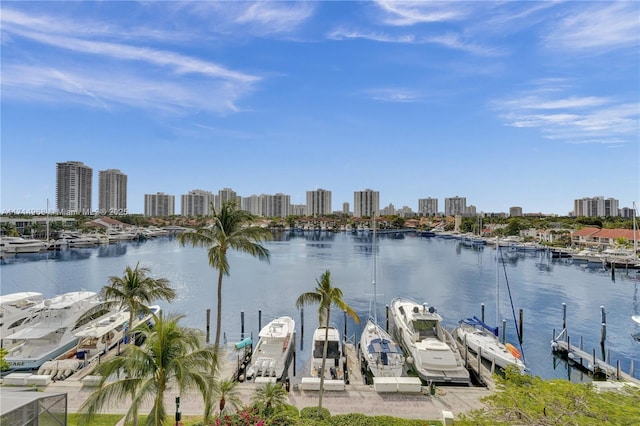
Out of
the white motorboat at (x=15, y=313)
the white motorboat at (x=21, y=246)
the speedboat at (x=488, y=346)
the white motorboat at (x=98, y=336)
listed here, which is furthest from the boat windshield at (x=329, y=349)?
the white motorboat at (x=21, y=246)

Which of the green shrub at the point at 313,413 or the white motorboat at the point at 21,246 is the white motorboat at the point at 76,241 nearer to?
the white motorboat at the point at 21,246

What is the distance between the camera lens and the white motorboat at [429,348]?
21.5 meters

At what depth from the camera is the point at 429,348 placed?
75.2 feet

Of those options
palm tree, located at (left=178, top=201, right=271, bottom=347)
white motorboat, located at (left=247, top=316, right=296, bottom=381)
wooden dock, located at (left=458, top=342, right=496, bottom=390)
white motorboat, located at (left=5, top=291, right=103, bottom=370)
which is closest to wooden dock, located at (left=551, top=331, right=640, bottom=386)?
wooden dock, located at (left=458, top=342, right=496, bottom=390)

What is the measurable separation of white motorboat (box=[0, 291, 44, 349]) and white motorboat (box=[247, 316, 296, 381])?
742 inches

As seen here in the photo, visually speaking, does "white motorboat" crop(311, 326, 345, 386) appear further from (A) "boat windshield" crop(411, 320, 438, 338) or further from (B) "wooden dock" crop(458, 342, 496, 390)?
(B) "wooden dock" crop(458, 342, 496, 390)

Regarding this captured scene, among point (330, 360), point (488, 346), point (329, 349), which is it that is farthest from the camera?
point (488, 346)

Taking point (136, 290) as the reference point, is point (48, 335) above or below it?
below

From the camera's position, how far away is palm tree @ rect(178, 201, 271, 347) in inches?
650

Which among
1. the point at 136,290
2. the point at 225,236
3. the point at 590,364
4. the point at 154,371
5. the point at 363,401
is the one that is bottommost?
the point at 590,364

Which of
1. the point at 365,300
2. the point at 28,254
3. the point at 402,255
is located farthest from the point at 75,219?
the point at 365,300

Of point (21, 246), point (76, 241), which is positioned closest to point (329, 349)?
point (21, 246)

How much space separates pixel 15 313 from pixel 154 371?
102 feet

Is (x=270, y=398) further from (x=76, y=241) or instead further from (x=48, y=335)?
(x=76, y=241)
